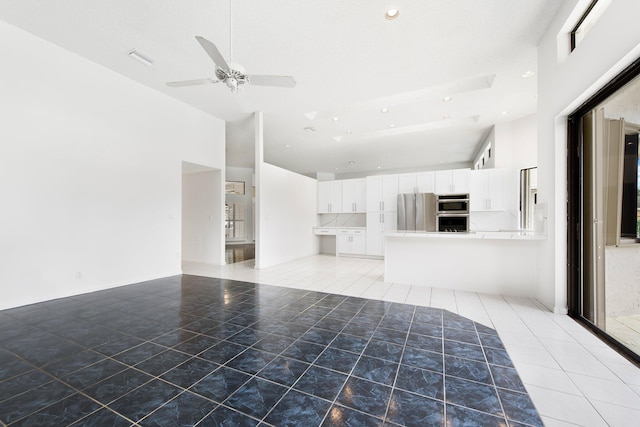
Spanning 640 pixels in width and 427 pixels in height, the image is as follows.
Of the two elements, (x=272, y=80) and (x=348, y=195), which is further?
(x=348, y=195)

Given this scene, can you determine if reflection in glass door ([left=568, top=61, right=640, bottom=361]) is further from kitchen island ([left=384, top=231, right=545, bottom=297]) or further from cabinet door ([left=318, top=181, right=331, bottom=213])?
cabinet door ([left=318, top=181, right=331, bottom=213])

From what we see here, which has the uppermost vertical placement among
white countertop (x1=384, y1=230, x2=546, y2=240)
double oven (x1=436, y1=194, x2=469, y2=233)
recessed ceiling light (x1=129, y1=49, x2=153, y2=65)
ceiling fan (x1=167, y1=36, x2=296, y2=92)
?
recessed ceiling light (x1=129, y1=49, x2=153, y2=65)

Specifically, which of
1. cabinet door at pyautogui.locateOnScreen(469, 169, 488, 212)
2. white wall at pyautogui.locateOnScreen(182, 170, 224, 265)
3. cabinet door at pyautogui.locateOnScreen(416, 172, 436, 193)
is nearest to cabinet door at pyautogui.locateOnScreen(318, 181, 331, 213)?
cabinet door at pyautogui.locateOnScreen(416, 172, 436, 193)

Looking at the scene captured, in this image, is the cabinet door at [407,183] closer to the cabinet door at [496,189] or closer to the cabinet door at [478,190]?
the cabinet door at [478,190]

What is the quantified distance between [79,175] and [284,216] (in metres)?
3.91

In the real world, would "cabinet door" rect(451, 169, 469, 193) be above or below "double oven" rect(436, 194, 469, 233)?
above

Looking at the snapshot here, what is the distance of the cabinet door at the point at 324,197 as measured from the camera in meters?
8.20

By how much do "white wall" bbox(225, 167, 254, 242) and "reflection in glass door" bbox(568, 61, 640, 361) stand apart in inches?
418

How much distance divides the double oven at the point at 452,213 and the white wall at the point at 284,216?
357 cm

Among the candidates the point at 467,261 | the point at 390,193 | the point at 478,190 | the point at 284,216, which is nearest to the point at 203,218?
the point at 284,216

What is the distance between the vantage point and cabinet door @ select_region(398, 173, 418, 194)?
6902mm

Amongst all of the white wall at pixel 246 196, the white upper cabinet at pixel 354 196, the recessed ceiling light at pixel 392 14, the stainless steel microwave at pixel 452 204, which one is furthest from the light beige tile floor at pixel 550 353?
the white wall at pixel 246 196

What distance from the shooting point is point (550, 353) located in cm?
204

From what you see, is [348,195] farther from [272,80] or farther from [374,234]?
[272,80]
